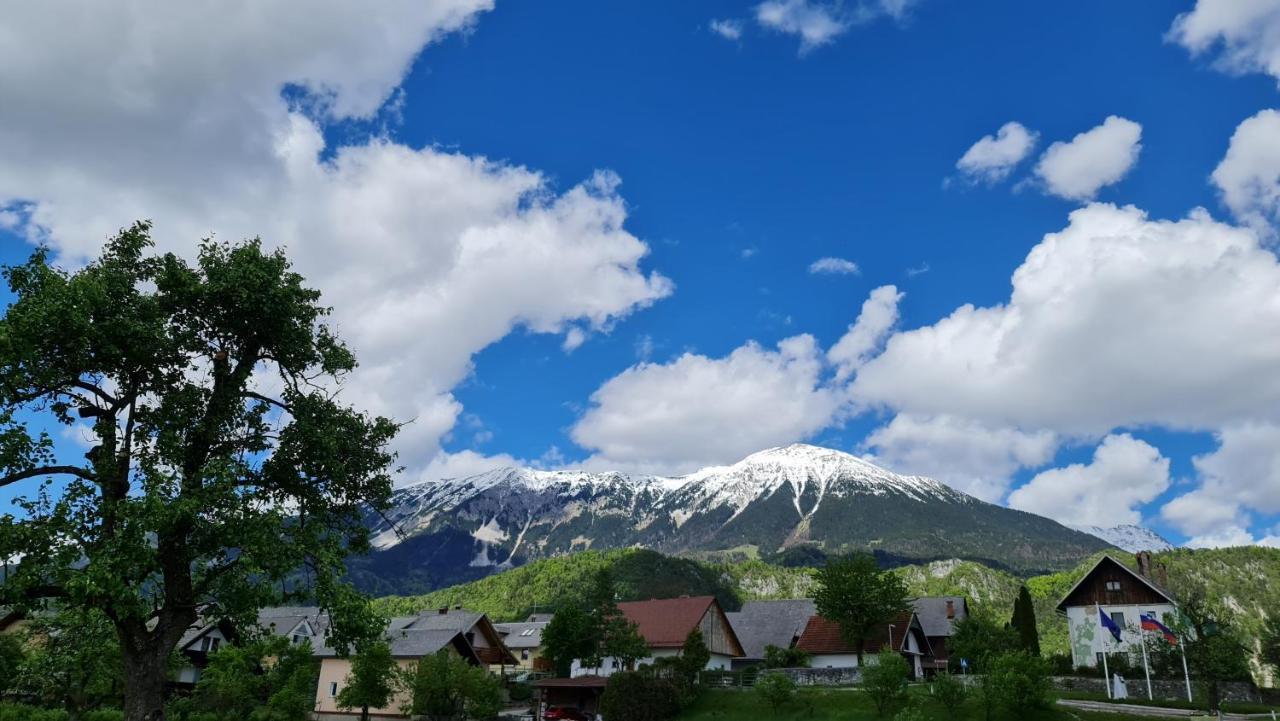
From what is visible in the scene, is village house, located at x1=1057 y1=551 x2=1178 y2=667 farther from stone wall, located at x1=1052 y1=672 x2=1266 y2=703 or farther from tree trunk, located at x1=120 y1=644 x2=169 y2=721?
tree trunk, located at x1=120 y1=644 x2=169 y2=721

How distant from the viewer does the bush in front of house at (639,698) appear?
175 feet

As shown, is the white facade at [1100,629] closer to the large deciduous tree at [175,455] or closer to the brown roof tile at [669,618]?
the brown roof tile at [669,618]

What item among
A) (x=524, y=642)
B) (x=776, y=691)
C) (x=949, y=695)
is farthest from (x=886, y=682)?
(x=524, y=642)

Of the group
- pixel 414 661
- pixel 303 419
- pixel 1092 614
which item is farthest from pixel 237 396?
pixel 1092 614

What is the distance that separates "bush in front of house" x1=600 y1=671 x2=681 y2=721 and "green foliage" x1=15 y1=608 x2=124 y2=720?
29486 mm

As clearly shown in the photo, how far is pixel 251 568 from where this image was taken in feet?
57.6

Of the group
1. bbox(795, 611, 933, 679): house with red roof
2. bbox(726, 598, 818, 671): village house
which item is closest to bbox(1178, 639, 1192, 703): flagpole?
bbox(795, 611, 933, 679): house with red roof

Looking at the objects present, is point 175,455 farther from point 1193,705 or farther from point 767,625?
point 767,625

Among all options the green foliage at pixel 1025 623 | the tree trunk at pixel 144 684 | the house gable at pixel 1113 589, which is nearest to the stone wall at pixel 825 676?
the green foliage at pixel 1025 623

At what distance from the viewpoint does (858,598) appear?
2579 inches

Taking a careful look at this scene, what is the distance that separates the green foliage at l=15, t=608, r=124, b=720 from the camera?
2067cm

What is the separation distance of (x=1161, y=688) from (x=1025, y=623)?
63.7 ft

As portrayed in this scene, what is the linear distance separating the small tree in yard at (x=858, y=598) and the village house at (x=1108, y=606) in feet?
47.2

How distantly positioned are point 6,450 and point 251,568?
17.4ft
